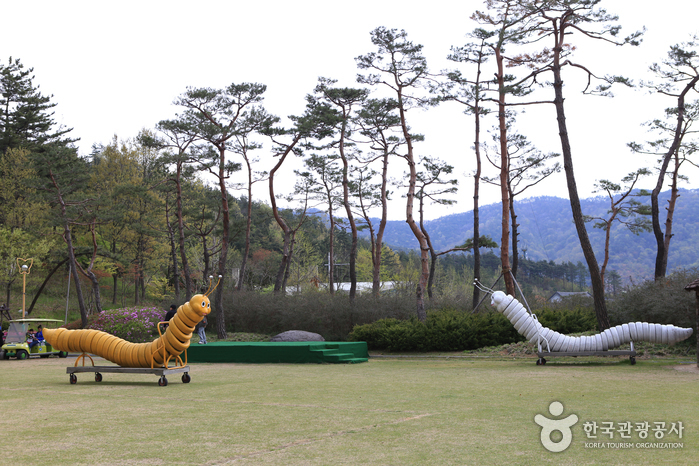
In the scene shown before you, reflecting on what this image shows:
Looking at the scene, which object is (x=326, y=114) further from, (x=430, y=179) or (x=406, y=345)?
(x=406, y=345)

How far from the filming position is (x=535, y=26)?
708 inches

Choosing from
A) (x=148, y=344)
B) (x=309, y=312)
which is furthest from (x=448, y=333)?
(x=148, y=344)

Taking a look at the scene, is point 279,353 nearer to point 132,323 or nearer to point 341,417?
point 341,417

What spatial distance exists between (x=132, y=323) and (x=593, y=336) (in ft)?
62.2

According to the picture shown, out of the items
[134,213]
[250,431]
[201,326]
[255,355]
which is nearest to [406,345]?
[255,355]

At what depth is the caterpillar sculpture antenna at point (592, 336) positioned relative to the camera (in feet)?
44.8

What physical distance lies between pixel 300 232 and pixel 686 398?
47785 millimetres

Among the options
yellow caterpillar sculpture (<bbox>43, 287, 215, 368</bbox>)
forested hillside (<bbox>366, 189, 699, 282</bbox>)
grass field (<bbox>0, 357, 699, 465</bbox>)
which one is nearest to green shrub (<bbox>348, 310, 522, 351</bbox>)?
grass field (<bbox>0, 357, 699, 465</bbox>)

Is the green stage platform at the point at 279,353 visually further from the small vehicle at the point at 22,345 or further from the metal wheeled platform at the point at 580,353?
the small vehicle at the point at 22,345

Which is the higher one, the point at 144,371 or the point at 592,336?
the point at 592,336

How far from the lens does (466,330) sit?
1967cm

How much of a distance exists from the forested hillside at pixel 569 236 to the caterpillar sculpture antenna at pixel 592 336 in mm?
61804

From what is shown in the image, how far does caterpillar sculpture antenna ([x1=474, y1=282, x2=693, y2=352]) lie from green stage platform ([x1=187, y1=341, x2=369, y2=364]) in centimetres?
487

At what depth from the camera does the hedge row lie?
762 inches
